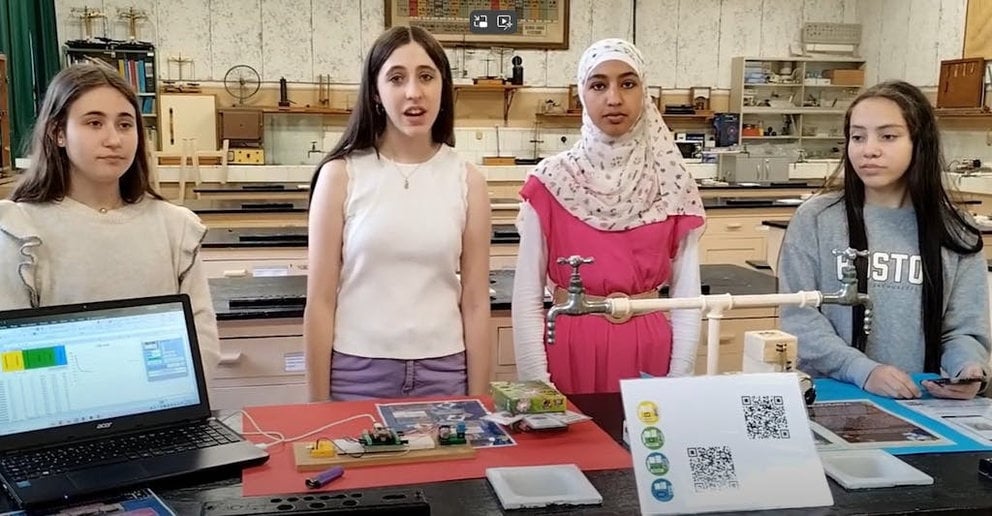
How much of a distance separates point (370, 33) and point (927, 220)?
6672mm

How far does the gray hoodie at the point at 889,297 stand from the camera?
6.30 feet

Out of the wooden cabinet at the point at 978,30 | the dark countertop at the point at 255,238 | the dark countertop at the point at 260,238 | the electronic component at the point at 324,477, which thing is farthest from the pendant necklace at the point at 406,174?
the wooden cabinet at the point at 978,30

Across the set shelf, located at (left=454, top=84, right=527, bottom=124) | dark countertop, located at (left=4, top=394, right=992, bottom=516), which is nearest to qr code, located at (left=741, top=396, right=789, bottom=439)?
dark countertop, located at (left=4, top=394, right=992, bottom=516)

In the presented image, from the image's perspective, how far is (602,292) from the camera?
1.94 metres

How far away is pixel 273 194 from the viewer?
597 cm

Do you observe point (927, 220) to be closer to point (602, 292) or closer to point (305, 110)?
point (602, 292)

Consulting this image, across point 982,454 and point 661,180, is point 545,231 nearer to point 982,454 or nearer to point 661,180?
point 661,180

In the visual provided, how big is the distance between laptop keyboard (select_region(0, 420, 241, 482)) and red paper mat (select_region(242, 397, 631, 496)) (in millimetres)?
78

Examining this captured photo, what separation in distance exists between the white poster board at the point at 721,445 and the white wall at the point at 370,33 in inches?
280

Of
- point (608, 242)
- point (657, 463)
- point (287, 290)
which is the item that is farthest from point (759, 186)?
point (657, 463)

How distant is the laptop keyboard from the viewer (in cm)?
129

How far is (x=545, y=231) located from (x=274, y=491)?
0.90 metres

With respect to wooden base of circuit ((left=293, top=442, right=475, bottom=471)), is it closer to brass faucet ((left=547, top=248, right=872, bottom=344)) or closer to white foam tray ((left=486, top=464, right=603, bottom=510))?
white foam tray ((left=486, top=464, right=603, bottom=510))

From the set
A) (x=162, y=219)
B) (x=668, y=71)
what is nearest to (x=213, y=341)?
(x=162, y=219)
